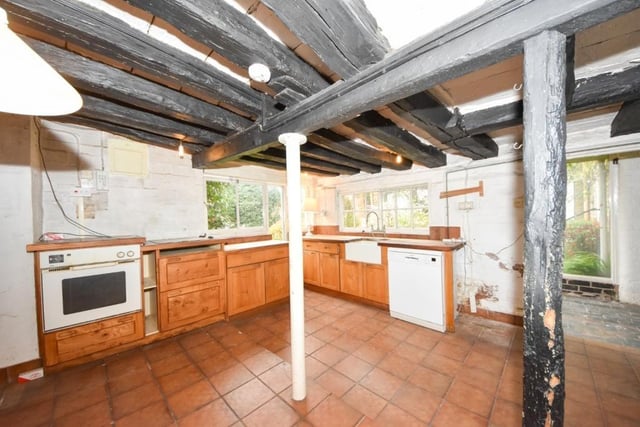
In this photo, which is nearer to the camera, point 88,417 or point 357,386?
point 88,417

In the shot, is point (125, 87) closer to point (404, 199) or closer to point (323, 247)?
point (323, 247)

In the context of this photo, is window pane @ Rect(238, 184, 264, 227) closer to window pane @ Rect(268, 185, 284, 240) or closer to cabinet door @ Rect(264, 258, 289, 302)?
window pane @ Rect(268, 185, 284, 240)

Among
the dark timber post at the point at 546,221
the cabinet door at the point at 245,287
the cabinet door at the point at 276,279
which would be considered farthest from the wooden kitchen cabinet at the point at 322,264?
the dark timber post at the point at 546,221

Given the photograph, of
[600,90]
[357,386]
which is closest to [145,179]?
[357,386]

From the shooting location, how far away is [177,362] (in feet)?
7.38

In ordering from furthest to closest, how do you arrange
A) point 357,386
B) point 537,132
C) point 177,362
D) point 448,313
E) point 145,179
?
point 145,179 < point 448,313 < point 177,362 < point 357,386 < point 537,132

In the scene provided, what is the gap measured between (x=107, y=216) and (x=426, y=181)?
14.1 feet

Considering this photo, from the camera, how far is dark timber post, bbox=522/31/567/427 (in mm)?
812

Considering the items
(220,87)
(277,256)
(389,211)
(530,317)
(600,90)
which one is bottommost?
(277,256)

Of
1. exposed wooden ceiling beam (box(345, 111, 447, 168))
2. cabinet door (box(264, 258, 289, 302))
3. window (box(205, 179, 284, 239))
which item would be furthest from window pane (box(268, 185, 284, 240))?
exposed wooden ceiling beam (box(345, 111, 447, 168))

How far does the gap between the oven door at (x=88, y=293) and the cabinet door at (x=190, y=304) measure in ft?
0.93

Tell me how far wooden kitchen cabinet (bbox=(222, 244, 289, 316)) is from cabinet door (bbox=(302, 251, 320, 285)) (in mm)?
601

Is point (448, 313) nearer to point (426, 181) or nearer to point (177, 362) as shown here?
point (426, 181)

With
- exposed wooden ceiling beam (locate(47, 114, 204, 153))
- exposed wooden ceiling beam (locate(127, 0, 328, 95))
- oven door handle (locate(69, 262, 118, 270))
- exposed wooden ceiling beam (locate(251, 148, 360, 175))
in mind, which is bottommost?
oven door handle (locate(69, 262, 118, 270))
